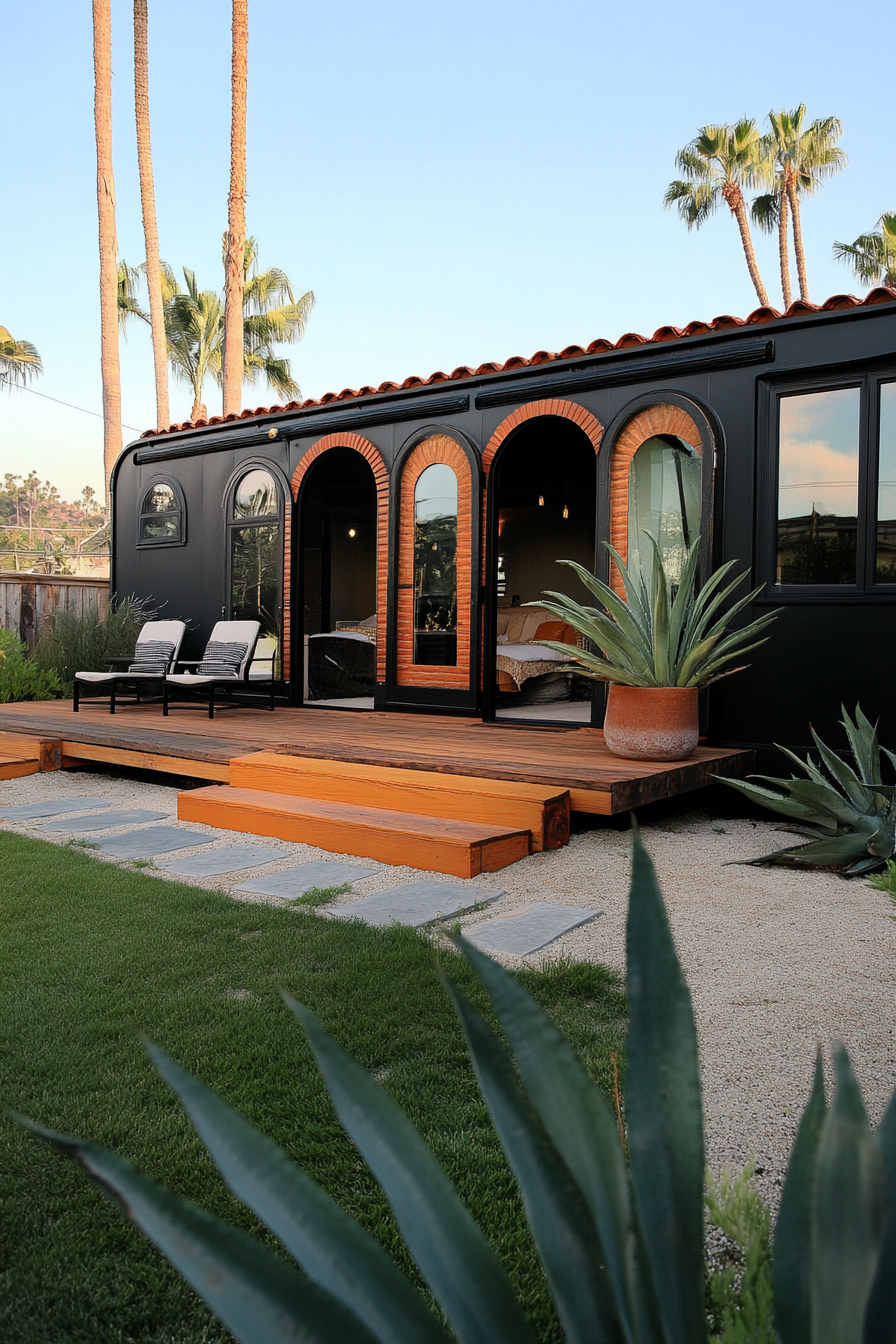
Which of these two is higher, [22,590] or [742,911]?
[22,590]

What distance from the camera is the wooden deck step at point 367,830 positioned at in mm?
4422

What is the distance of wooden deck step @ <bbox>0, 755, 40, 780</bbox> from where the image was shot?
22.7 feet

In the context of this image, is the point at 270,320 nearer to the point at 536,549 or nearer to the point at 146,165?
the point at 146,165

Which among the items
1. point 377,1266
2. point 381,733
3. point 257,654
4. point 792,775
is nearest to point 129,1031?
point 377,1266

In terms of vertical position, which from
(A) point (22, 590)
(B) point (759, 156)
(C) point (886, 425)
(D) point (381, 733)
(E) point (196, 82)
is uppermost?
(E) point (196, 82)

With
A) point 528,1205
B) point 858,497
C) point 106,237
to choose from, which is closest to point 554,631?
point 858,497

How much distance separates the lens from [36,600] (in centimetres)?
1060

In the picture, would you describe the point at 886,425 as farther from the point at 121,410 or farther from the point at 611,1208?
the point at 121,410

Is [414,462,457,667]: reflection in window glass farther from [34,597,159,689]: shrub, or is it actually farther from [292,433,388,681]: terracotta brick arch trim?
[34,597,159,689]: shrub

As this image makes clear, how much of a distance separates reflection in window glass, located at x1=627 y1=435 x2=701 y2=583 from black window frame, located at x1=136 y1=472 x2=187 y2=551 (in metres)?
5.56

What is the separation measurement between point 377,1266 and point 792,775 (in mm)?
5831

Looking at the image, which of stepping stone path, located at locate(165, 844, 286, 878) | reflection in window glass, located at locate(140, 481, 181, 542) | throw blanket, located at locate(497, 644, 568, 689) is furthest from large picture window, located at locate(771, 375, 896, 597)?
reflection in window glass, located at locate(140, 481, 181, 542)

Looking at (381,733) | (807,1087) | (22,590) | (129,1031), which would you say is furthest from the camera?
(22,590)

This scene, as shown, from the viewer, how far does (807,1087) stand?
2.27 m
